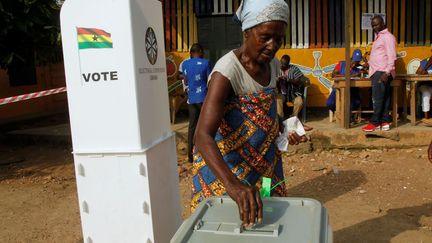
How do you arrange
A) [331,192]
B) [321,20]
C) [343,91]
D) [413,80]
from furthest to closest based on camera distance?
[321,20] → [343,91] → [413,80] → [331,192]

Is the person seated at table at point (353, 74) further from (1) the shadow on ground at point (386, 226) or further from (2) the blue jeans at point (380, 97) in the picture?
(1) the shadow on ground at point (386, 226)

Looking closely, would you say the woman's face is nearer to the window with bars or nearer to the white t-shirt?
the white t-shirt

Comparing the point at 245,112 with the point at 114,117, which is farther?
the point at 114,117

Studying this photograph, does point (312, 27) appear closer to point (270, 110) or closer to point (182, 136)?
point (182, 136)

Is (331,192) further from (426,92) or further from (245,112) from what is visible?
(245,112)

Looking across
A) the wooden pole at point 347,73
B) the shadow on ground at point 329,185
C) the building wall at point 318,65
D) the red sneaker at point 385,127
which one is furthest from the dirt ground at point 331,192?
the building wall at point 318,65

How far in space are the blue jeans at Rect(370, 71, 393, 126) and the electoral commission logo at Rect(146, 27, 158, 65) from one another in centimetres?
452

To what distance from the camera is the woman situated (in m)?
1.71

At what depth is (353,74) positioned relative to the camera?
732cm

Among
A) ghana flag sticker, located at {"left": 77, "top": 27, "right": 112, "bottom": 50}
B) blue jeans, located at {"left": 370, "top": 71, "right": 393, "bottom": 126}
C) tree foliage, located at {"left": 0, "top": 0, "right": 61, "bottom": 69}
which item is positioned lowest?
blue jeans, located at {"left": 370, "top": 71, "right": 393, "bottom": 126}

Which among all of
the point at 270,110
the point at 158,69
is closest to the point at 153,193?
the point at 158,69

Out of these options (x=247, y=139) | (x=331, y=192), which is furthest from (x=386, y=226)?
(x=247, y=139)

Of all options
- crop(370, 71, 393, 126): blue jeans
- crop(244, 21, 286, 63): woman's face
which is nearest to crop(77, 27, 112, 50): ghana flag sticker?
crop(244, 21, 286, 63): woman's face

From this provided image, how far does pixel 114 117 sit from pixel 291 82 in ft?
17.3
